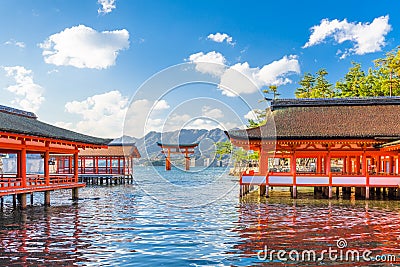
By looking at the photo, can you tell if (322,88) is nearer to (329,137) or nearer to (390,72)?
(390,72)

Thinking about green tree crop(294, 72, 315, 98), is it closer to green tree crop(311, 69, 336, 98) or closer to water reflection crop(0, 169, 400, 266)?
green tree crop(311, 69, 336, 98)

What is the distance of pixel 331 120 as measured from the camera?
29578mm

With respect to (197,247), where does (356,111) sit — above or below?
above

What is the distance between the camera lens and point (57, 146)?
27359 mm

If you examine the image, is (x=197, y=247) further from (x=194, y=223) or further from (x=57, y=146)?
(x=57, y=146)

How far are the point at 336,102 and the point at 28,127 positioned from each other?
21.2 m

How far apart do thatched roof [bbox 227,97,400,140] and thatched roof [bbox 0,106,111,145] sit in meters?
9.89

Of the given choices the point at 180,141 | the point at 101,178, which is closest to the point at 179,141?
the point at 180,141

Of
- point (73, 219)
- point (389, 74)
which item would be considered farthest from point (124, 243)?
point (389, 74)

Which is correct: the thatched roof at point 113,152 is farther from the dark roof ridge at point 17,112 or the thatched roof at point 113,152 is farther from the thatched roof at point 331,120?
the thatched roof at point 331,120

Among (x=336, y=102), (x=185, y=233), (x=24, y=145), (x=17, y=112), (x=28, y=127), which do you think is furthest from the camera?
(x=336, y=102)

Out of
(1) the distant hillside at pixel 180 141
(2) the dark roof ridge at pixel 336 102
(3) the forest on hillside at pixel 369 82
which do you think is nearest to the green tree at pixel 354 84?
(3) the forest on hillside at pixel 369 82

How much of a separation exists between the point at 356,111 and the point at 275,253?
20.9 metres

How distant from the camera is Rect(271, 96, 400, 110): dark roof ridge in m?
31.2
